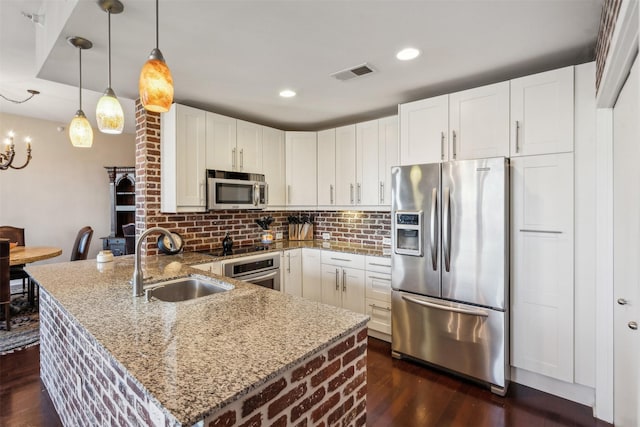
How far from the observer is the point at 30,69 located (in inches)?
113

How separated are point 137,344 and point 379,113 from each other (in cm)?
326

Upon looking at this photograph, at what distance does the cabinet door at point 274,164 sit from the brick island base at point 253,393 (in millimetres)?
2429

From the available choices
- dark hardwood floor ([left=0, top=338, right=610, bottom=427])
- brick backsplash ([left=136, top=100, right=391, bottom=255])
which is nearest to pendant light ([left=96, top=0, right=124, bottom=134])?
brick backsplash ([left=136, top=100, right=391, bottom=255])

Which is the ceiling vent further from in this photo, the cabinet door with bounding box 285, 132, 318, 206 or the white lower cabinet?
the white lower cabinet

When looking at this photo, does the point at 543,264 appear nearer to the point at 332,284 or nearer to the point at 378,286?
the point at 378,286

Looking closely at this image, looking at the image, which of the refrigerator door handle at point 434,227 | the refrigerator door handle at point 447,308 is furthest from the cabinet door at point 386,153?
the refrigerator door handle at point 447,308

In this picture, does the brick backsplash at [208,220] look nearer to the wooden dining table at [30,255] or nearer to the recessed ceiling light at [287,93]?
the recessed ceiling light at [287,93]

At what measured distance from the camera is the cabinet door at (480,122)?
237 centimetres

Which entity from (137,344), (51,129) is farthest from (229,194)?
(51,129)

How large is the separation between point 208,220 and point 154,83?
2373 mm

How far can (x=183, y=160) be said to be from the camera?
2.97 metres

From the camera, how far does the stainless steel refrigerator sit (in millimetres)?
2275

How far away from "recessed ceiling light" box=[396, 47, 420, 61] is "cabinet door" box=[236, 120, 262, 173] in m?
1.91

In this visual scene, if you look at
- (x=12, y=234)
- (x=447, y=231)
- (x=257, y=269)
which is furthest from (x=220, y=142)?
(x=12, y=234)
